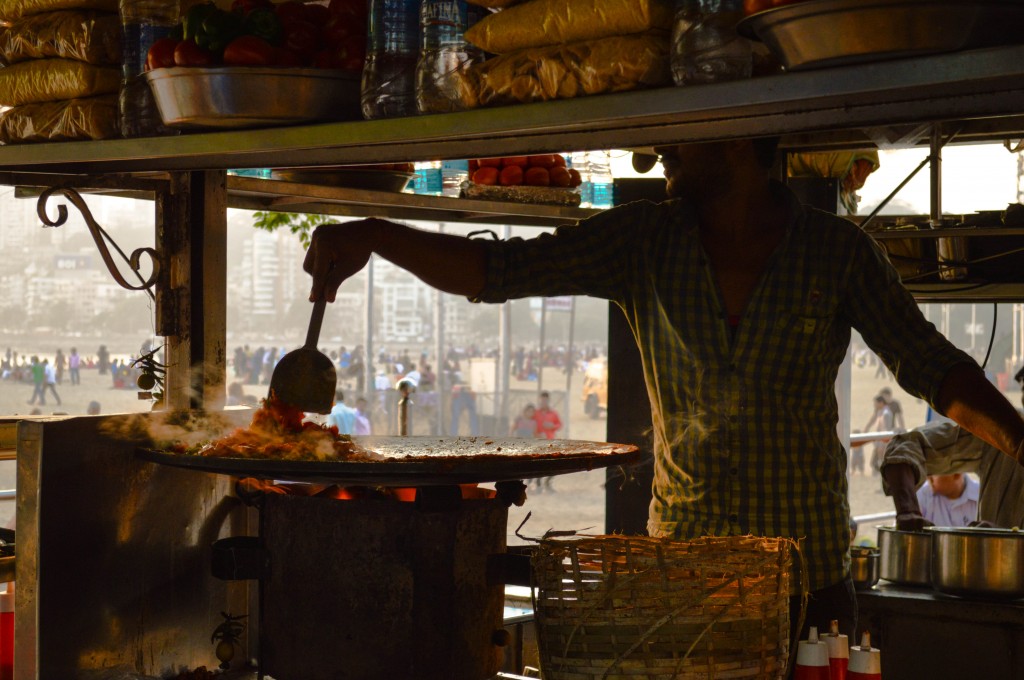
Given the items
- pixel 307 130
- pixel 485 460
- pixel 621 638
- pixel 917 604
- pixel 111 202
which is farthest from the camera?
pixel 111 202

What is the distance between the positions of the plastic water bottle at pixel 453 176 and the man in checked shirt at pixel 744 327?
2.37 feet

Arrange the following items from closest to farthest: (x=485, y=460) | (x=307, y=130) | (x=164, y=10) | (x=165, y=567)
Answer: (x=485, y=460) < (x=307, y=130) < (x=165, y=567) < (x=164, y=10)

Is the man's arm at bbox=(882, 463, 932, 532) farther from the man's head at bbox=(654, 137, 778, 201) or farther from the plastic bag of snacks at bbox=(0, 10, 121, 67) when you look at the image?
the plastic bag of snacks at bbox=(0, 10, 121, 67)

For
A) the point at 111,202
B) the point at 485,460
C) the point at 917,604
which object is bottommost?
the point at 917,604

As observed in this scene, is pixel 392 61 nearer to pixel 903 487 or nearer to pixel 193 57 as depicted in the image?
pixel 193 57

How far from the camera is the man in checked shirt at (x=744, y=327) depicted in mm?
2225

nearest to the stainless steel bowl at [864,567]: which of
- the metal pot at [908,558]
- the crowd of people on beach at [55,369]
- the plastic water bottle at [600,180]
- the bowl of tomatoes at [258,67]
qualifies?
the metal pot at [908,558]

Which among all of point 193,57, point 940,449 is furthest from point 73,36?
point 940,449

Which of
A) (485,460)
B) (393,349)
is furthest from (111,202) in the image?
(485,460)

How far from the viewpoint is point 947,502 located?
6.39 meters

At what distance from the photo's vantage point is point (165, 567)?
7.11 ft

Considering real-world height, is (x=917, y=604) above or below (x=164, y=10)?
below

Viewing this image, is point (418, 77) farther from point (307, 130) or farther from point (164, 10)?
point (164, 10)

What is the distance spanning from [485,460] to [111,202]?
16.7 meters
